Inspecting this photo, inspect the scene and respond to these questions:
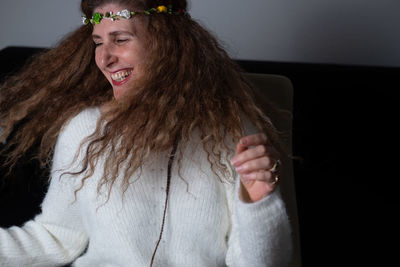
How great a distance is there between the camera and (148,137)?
3.47 feet

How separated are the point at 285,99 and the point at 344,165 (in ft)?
1.59

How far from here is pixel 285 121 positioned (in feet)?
4.45

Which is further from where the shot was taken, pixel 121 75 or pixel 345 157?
pixel 345 157

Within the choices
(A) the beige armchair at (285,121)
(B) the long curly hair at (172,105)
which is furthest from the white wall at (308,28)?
(B) the long curly hair at (172,105)

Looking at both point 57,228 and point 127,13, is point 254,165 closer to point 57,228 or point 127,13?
point 127,13

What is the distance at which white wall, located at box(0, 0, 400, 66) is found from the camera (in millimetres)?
1834

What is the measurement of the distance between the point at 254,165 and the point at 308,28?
1.16 meters

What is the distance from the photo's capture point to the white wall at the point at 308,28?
1.83 metres

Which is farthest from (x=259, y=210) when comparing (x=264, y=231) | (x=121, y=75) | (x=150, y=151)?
(x=121, y=75)

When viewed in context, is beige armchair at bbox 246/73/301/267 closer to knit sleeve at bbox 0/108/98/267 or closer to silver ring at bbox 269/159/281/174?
Result: silver ring at bbox 269/159/281/174

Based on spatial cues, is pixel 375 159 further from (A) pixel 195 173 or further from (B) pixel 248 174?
(B) pixel 248 174

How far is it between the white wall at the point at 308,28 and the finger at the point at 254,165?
1017 mm

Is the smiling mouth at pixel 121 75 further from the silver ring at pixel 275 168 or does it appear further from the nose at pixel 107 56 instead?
the silver ring at pixel 275 168

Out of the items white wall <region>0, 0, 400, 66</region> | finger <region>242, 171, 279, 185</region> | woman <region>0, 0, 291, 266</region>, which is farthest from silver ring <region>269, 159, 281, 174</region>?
white wall <region>0, 0, 400, 66</region>
